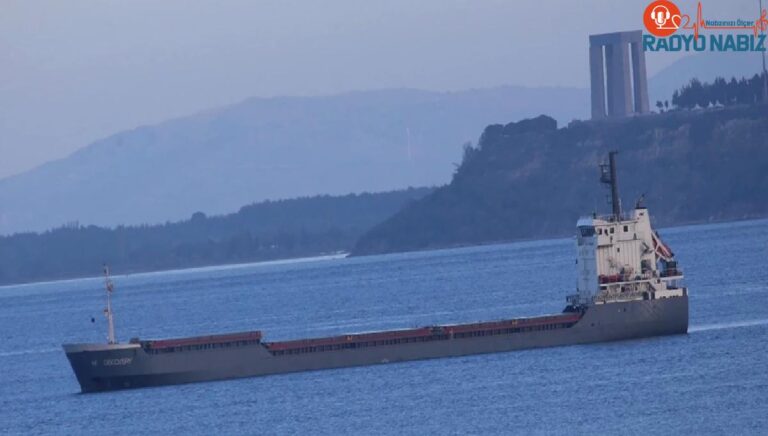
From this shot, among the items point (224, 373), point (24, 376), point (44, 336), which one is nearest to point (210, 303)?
point (44, 336)

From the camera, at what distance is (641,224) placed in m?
72.1

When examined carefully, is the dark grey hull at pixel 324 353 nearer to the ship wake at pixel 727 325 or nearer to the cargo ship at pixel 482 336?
the cargo ship at pixel 482 336

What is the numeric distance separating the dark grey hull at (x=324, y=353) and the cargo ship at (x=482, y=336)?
4 centimetres

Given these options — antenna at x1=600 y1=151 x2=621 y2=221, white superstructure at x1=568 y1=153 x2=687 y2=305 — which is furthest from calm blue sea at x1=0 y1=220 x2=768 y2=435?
antenna at x1=600 y1=151 x2=621 y2=221

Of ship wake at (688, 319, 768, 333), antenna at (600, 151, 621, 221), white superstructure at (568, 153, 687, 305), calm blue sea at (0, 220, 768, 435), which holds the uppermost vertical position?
antenna at (600, 151, 621, 221)

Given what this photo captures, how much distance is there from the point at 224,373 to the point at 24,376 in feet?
69.5

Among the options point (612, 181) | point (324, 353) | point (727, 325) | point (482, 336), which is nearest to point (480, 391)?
point (482, 336)

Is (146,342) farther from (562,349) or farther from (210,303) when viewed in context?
(210,303)

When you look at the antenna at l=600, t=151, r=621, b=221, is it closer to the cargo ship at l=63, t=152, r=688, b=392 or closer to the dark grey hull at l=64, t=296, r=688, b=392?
the cargo ship at l=63, t=152, r=688, b=392

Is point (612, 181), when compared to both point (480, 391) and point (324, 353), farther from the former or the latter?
point (480, 391)

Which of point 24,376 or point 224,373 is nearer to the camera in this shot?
point 224,373

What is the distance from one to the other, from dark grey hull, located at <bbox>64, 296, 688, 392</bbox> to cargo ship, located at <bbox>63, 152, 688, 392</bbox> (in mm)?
39

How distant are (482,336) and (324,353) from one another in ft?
20.8

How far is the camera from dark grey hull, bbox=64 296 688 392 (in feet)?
227
